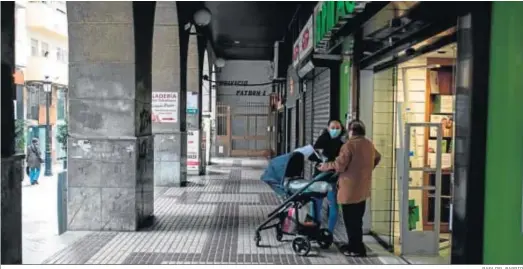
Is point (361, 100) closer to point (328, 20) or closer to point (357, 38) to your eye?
point (357, 38)

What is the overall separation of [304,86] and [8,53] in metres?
8.49

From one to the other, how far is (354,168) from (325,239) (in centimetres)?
102

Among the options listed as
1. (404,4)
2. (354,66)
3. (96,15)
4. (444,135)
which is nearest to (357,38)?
(354,66)

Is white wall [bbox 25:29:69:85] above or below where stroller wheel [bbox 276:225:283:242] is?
above

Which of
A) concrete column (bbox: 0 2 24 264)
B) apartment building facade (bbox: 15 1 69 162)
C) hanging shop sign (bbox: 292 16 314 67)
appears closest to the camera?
concrete column (bbox: 0 2 24 264)

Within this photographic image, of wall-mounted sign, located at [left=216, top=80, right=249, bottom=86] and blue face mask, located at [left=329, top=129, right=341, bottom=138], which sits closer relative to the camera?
blue face mask, located at [left=329, top=129, right=341, bottom=138]

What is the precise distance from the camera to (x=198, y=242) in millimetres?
6730

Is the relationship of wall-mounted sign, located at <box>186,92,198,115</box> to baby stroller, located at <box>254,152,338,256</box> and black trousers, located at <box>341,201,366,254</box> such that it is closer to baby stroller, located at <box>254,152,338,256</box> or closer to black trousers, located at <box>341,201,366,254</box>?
baby stroller, located at <box>254,152,338,256</box>

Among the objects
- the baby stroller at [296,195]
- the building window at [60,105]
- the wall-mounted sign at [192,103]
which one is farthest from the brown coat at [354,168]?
the building window at [60,105]

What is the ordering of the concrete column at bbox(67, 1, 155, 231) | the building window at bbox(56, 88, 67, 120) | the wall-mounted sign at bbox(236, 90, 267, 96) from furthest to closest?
the wall-mounted sign at bbox(236, 90, 267, 96), the building window at bbox(56, 88, 67, 120), the concrete column at bbox(67, 1, 155, 231)

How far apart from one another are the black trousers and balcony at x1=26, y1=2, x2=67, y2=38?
1803cm

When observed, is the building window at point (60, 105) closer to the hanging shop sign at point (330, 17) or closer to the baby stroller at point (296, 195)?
the hanging shop sign at point (330, 17)

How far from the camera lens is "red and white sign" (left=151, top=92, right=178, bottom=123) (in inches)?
508

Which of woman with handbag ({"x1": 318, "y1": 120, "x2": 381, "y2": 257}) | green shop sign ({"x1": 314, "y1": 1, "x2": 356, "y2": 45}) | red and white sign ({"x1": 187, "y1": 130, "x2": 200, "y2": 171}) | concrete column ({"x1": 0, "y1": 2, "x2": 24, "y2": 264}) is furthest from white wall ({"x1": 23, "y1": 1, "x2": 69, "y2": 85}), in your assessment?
concrete column ({"x1": 0, "y1": 2, "x2": 24, "y2": 264})
